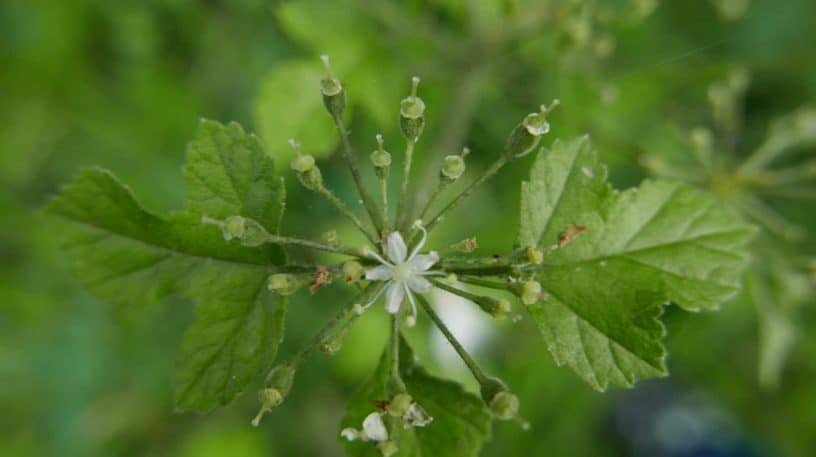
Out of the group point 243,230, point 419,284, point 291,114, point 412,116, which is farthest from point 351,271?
point 291,114

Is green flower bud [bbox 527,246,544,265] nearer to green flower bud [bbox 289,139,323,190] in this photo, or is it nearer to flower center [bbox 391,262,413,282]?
flower center [bbox 391,262,413,282]

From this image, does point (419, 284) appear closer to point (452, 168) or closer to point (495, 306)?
point (495, 306)

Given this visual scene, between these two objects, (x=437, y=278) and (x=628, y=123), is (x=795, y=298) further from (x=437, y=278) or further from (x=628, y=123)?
(x=437, y=278)

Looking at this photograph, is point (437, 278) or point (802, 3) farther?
point (802, 3)

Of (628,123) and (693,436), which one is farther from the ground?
(628,123)

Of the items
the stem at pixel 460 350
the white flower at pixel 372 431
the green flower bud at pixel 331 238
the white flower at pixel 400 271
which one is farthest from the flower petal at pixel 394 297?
the white flower at pixel 372 431

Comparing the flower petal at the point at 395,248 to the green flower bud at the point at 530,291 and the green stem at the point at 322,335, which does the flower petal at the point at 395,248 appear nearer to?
the green stem at the point at 322,335

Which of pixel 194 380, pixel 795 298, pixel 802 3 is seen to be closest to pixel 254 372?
pixel 194 380
